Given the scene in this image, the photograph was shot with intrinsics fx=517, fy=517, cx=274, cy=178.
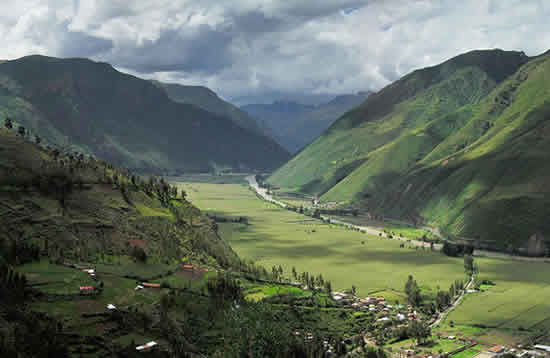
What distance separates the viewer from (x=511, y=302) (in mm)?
154875

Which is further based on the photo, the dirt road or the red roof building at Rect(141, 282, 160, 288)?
the dirt road

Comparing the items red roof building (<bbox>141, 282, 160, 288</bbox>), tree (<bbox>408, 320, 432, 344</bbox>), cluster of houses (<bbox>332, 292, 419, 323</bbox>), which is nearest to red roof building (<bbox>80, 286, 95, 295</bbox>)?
red roof building (<bbox>141, 282, 160, 288</bbox>)

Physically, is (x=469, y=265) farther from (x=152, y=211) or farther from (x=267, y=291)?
(x=152, y=211)

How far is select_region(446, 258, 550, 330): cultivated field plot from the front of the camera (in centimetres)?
13900

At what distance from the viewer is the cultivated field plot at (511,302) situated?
139 meters

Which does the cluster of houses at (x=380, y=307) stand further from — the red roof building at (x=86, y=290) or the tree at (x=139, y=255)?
the red roof building at (x=86, y=290)

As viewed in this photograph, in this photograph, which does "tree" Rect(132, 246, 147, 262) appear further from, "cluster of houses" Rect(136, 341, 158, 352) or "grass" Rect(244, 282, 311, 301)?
"cluster of houses" Rect(136, 341, 158, 352)

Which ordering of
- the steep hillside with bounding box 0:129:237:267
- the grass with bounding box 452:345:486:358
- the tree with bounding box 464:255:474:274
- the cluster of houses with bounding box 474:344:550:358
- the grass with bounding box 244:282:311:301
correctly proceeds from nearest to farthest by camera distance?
1. the cluster of houses with bounding box 474:344:550:358
2. the grass with bounding box 452:345:486:358
3. the steep hillside with bounding box 0:129:237:267
4. the grass with bounding box 244:282:311:301
5. the tree with bounding box 464:255:474:274

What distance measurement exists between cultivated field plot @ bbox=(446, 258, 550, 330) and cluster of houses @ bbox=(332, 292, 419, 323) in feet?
36.8

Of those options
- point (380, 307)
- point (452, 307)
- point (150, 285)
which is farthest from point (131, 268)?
point (452, 307)

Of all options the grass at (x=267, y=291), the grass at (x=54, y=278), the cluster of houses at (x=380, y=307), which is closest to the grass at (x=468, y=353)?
the cluster of houses at (x=380, y=307)

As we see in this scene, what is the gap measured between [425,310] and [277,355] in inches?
2229

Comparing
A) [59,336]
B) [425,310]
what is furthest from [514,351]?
[59,336]

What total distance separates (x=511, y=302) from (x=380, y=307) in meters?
40.8
